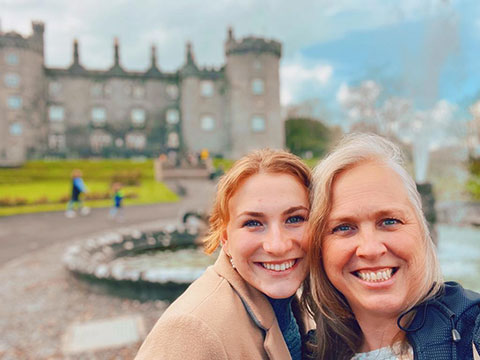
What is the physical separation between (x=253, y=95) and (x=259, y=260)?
4408cm

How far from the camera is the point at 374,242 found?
150 centimetres

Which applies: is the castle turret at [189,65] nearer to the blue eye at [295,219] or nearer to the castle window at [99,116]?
the castle window at [99,116]

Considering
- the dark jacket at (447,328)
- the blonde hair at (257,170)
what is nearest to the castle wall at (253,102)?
the blonde hair at (257,170)

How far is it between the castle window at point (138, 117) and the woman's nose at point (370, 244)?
46914 mm

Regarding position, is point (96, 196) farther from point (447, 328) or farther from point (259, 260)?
point (447, 328)

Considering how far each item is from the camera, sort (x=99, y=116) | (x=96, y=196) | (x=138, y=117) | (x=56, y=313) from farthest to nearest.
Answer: (x=138, y=117), (x=99, y=116), (x=96, y=196), (x=56, y=313)

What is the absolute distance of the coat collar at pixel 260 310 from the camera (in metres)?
1.58

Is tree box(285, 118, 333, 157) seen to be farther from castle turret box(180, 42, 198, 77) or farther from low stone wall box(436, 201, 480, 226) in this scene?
low stone wall box(436, 201, 480, 226)

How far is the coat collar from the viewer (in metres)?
1.58

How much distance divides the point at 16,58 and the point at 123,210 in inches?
1306

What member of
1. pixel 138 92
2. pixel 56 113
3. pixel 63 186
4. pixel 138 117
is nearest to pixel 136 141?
pixel 138 117

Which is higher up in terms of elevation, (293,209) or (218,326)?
(293,209)

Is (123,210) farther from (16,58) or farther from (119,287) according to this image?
(16,58)

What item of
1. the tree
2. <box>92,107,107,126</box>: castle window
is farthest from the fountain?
the tree
